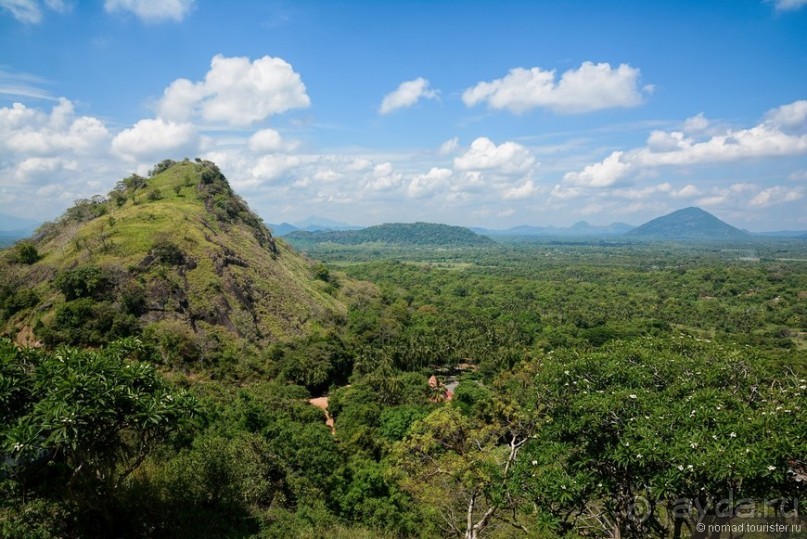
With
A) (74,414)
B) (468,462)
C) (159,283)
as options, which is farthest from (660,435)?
(159,283)

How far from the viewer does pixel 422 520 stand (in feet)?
63.4

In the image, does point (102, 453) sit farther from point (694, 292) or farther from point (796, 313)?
point (694, 292)

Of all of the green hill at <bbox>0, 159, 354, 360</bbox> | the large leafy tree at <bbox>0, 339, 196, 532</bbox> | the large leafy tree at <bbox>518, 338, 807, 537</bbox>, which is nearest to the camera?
the large leafy tree at <bbox>518, 338, 807, 537</bbox>

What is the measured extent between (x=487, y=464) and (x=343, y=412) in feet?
81.9

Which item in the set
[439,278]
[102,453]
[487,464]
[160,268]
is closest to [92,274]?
[160,268]

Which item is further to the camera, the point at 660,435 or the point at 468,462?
the point at 468,462

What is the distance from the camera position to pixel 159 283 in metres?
48.8

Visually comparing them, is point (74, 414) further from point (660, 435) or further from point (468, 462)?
point (660, 435)

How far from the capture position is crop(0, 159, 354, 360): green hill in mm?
41938

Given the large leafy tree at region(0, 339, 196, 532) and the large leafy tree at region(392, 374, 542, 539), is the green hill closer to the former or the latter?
the large leafy tree at region(0, 339, 196, 532)

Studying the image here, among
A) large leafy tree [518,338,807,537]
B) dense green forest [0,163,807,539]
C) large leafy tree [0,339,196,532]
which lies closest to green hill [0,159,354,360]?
dense green forest [0,163,807,539]

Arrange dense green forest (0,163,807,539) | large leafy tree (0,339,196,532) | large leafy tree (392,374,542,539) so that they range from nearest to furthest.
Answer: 1. dense green forest (0,163,807,539)
2. large leafy tree (0,339,196,532)
3. large leafy tree (392,374,542,539)

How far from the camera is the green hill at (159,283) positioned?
41938mm

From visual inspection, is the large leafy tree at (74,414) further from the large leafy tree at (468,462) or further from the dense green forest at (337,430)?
the large leafy tree at (468,462)
